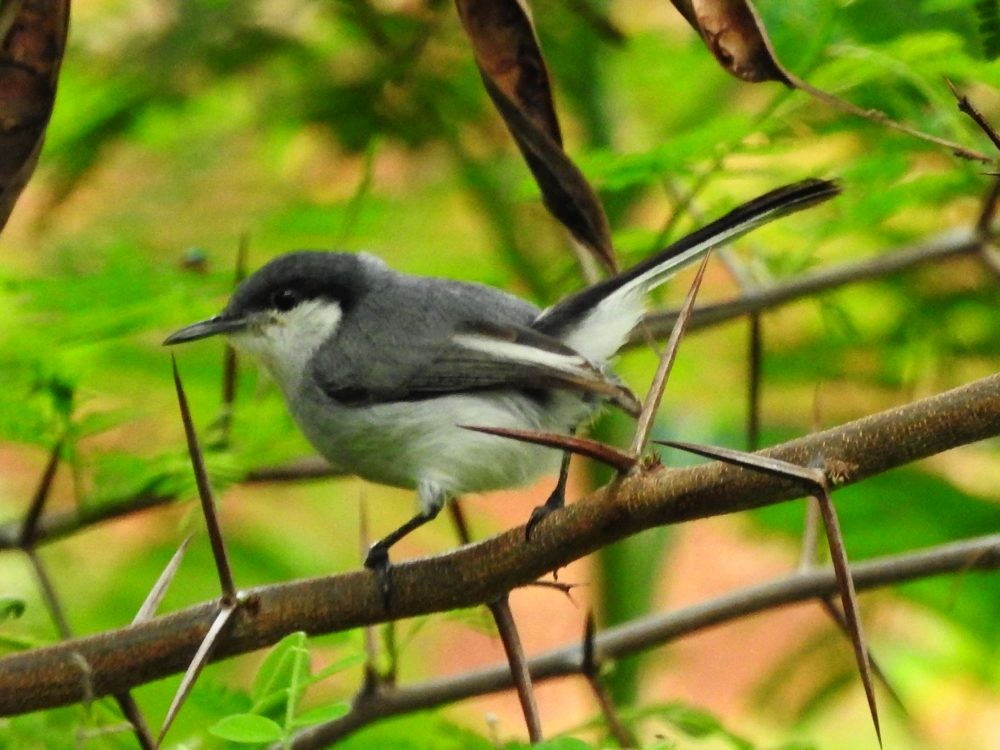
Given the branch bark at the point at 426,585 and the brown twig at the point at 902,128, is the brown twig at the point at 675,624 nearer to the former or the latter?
the branch bark at the point at 426,585

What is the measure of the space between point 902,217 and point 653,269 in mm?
1625

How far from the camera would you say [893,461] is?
1.13 m

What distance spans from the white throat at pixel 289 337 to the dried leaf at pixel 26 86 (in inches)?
50.5

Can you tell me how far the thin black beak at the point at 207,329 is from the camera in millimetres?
2389

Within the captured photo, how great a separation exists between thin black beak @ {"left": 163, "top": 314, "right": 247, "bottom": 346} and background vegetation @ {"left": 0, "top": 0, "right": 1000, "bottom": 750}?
0.07 m

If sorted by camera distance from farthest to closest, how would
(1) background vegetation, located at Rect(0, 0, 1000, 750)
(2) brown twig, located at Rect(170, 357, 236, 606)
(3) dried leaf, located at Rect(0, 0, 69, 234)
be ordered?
1. (1) background vegetation, located at Rect(0, 0, 1000, 750)
2. (3) dried leaf, located at Rect(0, 0, 69, 234)
3. (2) brown twig, located at Rect(170, 357, 236, 606)

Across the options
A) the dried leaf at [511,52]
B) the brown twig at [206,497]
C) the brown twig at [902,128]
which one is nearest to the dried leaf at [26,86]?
the brown twig at [206,497]

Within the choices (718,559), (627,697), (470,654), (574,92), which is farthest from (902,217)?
(470,654)

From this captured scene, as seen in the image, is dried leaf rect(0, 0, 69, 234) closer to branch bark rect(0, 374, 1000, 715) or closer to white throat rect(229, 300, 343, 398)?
branch bark rect(0, 374, 1000, 715)

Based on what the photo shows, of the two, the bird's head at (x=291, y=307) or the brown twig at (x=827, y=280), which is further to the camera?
the bird's head at (x=291, y=307)

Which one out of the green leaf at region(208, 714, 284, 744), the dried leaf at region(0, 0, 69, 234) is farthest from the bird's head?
the green leaf at region(208, 714, 284, 744)

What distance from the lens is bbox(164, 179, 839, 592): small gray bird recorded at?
2215 millimetres

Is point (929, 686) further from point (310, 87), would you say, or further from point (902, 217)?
point (310, 87)

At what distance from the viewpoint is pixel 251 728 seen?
1201mm
